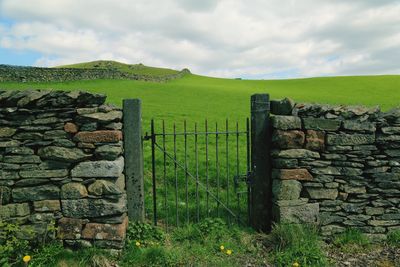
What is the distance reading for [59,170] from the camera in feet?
15.9

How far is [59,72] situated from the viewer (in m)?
31.1

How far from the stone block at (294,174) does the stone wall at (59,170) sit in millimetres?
2404

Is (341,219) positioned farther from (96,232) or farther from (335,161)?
(96,232)

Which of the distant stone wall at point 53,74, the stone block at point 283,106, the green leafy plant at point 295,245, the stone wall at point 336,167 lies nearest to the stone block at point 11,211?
the green leafy plant at point 295,245

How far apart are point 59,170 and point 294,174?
11.1 ft

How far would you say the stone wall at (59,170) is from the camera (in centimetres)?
481

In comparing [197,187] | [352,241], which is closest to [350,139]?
[352,241]

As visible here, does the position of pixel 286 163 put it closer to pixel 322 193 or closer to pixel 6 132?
pixel 322 193

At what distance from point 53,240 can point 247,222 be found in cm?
303

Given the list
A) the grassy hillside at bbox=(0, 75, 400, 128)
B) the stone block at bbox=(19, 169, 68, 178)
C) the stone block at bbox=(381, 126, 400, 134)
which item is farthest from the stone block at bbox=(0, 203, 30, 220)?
the grassy hillside at bbox=(0, 75, 400, 128)

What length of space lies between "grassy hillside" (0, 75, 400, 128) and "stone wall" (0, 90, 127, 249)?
9.21 meters

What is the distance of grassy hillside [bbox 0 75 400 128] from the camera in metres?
18.7

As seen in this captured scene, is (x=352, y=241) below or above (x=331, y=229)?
below

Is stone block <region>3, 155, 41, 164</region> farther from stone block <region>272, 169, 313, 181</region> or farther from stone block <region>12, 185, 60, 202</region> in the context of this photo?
stone block <region>272, 169, 313, 181</region>
